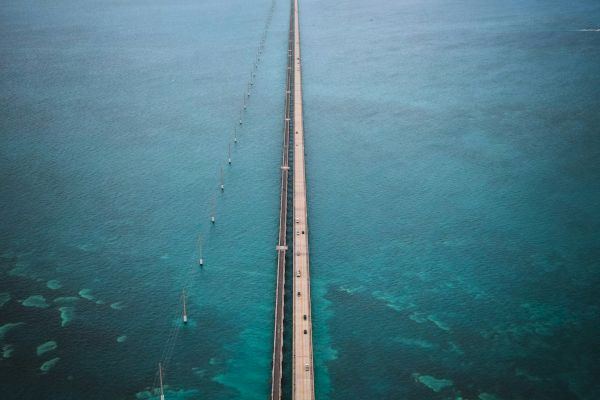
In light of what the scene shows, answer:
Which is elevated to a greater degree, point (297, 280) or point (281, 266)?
point (281, 266)

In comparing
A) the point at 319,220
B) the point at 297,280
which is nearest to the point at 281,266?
the point at 297,280

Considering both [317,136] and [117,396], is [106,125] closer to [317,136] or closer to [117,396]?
[317,136]

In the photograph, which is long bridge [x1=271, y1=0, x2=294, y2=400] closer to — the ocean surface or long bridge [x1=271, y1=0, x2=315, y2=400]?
long bridge [x1=271, y1=0, x2=315, y2=400]

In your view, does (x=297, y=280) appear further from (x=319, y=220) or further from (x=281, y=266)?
(x=319, y=220)

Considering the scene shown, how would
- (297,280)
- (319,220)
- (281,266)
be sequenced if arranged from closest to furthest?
(297,280)
(281,266)
(319,220)

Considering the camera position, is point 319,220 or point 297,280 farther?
point 319,220

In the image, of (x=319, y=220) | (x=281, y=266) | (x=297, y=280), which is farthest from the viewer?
(x=319, y=220)

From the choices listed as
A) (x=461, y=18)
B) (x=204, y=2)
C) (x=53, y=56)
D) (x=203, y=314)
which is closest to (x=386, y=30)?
(x=461, y=18)
